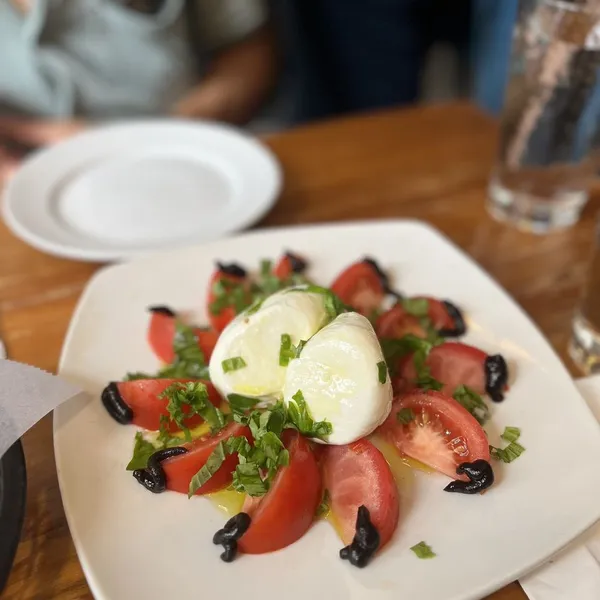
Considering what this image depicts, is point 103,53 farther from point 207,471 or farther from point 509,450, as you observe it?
point 509,450

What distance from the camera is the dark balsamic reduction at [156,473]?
2.61ft

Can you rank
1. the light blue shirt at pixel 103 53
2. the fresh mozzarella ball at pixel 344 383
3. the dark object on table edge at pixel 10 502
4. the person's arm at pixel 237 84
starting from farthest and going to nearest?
the person's arm at pixel 237 84 < the light blue shirt at pixel 103 53 < the fresh mozzarella ball at pixel 344 383 < the dark object on table edge at pixel 10 502

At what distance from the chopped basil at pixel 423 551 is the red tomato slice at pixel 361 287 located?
16.6 inches

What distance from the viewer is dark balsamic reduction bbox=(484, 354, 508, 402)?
93 cm

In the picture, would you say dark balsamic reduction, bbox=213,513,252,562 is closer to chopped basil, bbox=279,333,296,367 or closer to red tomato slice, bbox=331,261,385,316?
chopped basil, bbox=279,333,296,367

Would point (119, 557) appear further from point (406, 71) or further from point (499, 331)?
point (406, 71)

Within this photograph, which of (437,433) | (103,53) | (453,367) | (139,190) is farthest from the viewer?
(103,53)

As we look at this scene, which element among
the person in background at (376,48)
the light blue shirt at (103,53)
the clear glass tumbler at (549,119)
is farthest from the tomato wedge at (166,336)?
the person in background at (376,48)

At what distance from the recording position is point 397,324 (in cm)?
105

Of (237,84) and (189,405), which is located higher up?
(189,405)

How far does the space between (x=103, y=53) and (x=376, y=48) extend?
1.04m

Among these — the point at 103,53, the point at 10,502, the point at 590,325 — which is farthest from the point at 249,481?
the point at 103,53

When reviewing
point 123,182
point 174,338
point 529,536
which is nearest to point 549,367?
point 529,536

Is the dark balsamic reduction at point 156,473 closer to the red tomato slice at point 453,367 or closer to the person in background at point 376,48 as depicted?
the red tomato slice at point 453,367
